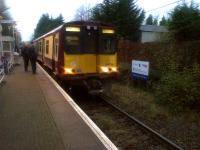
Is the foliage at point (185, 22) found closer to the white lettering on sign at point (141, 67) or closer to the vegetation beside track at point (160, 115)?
the white lettering on sign at point (141, 67)

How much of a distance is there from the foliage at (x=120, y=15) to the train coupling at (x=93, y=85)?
20509 millimetres

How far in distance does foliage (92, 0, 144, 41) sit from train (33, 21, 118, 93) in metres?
19.9

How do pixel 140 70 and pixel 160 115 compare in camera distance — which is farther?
pixel 140 70

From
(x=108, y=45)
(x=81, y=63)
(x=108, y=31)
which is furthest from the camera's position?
(x=108, y=45)

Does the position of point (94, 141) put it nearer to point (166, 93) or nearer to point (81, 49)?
point (166, 93)

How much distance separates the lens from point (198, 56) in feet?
48.1

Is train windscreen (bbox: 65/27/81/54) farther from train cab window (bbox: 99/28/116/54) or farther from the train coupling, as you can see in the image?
the train coupling

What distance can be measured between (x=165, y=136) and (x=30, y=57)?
39.3 ft

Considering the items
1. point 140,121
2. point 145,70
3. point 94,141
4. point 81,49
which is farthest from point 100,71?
point 94,141

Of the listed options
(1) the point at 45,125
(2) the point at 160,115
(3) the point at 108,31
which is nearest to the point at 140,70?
(3) the point at 108,31

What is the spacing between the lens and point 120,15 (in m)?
35.8

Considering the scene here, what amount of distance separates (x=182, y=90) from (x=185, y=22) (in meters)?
9.60

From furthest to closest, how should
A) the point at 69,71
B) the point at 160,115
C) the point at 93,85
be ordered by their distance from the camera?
the point at 93,85 → the point at 69,71 → the point at 160,115

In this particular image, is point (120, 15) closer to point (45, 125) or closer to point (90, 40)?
point (90, 40)
